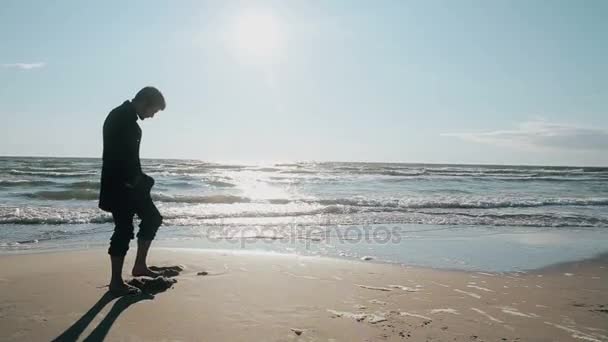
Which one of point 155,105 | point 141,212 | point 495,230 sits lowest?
point 495,230

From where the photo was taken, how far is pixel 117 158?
11.0ft

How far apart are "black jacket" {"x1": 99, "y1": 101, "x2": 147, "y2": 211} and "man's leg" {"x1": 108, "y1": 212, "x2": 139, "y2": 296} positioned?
0.09 metres

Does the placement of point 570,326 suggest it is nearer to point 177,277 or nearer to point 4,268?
point 177,277

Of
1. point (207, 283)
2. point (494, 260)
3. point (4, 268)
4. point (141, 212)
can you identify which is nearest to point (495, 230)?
point (494, 260)

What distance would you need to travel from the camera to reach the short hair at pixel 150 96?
11.4ft

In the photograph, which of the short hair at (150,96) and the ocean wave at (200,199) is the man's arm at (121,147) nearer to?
the short hair at (150,96)

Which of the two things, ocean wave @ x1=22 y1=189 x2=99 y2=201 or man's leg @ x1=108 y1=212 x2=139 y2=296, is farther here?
ocean wave @ x1=22 y1=189 x2=99 y2=201

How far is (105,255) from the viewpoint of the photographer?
16.9 feet

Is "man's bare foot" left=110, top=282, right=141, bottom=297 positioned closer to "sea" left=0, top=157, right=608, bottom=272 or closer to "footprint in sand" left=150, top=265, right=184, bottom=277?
"footprint in sand" left=150, top=265, right=184, bottom=277

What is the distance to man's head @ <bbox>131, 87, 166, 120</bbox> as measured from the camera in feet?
11.4

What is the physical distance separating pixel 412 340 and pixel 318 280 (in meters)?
1.59

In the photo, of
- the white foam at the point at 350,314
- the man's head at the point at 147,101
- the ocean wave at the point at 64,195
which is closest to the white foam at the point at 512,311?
the white foam at the point at 350,314

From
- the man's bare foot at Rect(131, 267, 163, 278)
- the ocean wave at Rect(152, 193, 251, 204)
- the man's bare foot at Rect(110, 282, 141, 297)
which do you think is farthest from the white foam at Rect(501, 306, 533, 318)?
the ocean wave at Rect(152, 193, 251, 204)

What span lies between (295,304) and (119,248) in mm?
1439
